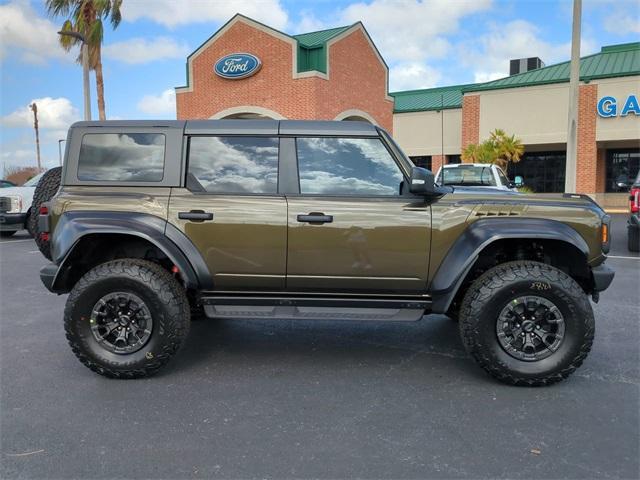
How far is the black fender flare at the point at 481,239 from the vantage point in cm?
388

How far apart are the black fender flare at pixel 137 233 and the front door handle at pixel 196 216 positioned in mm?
115

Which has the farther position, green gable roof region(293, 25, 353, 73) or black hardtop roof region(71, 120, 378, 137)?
green gable roof region(293, 25, 353, 73)

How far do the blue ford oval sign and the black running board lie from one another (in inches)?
732

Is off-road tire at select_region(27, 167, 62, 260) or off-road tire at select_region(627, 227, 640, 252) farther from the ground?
off-road tire at select_region(27, 167, 62, 260)

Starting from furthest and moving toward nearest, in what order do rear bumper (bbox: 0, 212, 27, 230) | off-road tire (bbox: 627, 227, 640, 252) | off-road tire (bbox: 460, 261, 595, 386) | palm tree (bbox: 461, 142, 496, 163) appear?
palm tree (bbox: 461, 142, 496, 163)
rear bumper (bbox: 0, 212, 27, 230)
off-road tire (bbox: 627, 227, 640, 252)
off-road tire (bbox: 460, 261, 595, 386)

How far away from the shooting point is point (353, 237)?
13.1 ft

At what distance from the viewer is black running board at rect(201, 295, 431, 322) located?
161 inches

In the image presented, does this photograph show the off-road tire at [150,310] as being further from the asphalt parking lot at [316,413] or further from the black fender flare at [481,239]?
the black fender flare at [481,239]

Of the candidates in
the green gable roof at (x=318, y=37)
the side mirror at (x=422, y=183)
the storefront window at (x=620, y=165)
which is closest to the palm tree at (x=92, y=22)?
the green gable roof at (x=318, y=37)

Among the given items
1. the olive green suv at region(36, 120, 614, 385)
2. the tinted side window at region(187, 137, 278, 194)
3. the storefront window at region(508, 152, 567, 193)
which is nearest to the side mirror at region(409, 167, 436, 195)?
the olive green suv at region(36, 120, 614, 385)

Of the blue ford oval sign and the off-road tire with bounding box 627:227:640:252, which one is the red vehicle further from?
the blue ford oval sign

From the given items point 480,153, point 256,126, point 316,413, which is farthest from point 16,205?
point 480,153

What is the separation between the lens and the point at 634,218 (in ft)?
33.1

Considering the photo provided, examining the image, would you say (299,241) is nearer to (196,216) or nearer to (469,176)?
(196,216)
